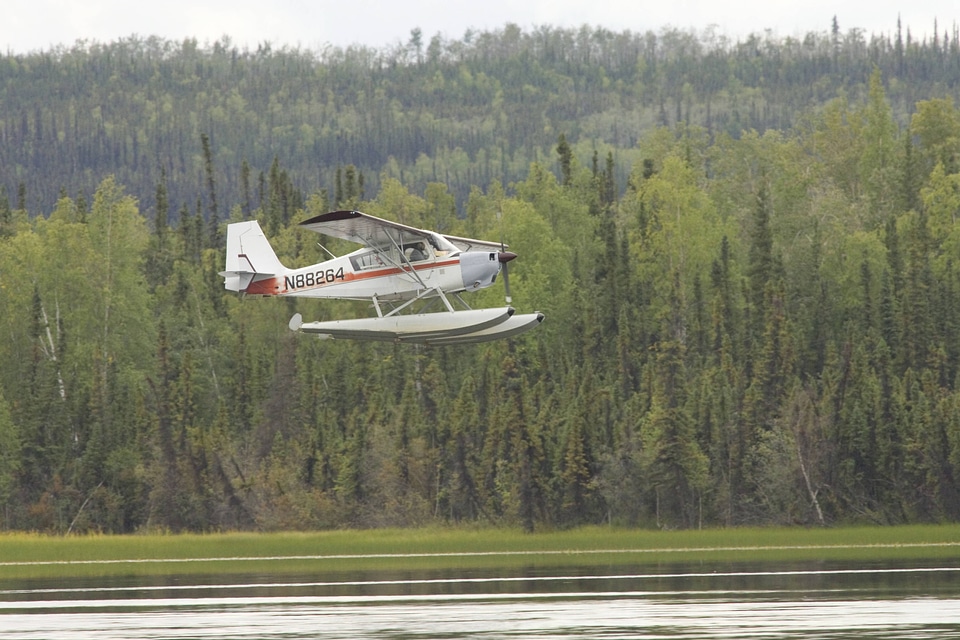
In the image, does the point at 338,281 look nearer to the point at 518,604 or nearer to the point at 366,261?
the point at 366,261

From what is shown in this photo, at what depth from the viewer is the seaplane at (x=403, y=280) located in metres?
36.6

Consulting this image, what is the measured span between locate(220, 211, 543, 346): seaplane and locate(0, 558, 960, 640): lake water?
20.7 feet

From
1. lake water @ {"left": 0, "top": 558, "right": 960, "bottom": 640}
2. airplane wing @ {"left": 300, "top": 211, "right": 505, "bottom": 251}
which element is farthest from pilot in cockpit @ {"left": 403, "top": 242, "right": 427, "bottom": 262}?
lake water @ {"left": 0, "top": 558, "right": 960, "bottom": 640}

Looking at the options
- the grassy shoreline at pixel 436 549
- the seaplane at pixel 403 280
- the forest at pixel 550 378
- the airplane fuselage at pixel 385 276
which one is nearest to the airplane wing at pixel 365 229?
the seaplane at pixel 403 280

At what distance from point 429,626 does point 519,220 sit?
4586cm

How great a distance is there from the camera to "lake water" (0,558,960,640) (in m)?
28.8

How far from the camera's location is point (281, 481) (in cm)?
6306

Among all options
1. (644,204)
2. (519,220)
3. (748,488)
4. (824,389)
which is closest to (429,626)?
(748,488)

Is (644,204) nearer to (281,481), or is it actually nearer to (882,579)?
(281,481)

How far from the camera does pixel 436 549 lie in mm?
55219

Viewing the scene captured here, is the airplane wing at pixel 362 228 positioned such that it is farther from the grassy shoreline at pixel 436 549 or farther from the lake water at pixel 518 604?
the grassy shoreline at pixel 436 549

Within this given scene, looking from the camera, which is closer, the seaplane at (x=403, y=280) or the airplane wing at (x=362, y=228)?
the airplane wing at (x=362, y=228)

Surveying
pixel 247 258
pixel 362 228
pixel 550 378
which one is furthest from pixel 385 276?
pixel 550 378

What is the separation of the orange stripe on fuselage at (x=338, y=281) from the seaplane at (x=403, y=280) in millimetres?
25
